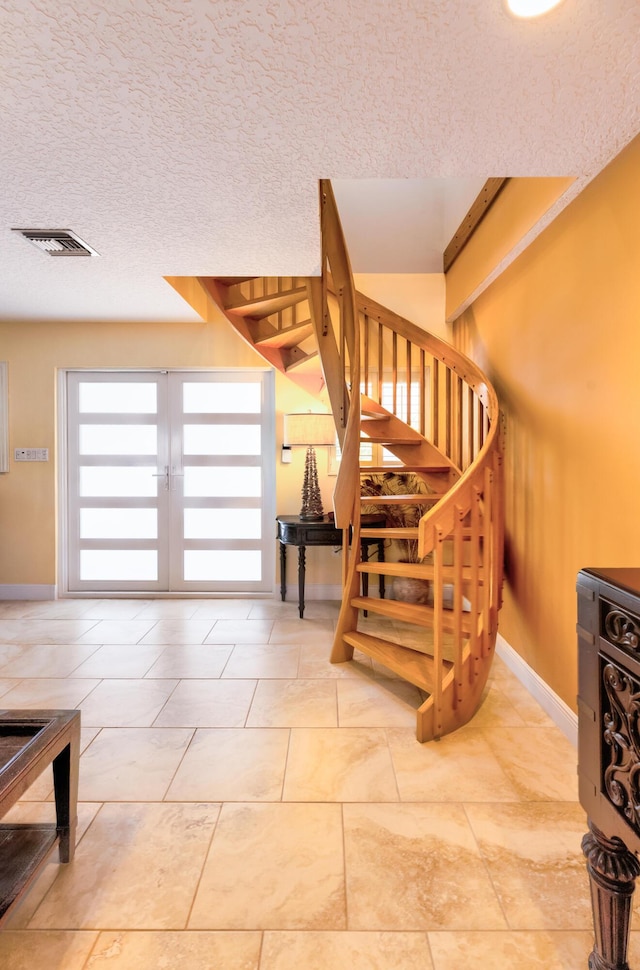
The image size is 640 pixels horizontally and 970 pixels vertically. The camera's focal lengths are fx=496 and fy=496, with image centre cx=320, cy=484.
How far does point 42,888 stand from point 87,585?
346 cm

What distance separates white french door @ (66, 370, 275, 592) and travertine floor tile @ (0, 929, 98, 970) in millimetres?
3274

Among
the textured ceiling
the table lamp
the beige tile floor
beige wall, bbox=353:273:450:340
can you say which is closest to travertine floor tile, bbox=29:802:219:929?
the beige tile floor

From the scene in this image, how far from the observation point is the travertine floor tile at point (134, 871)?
136 centimetres

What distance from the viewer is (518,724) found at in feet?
7.74

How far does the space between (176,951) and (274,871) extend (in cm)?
33

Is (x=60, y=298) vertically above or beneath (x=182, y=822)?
above

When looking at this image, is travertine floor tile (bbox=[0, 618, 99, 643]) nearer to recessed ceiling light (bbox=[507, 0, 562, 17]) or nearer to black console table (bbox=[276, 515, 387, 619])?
black console table (bbox=[276, 515, 387, 619])

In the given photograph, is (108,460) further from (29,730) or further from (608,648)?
(608,648)

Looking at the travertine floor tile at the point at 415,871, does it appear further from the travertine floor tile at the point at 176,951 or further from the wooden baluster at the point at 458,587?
the wooden baluster at the point at 458,587

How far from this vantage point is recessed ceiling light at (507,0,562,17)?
47.8 inches

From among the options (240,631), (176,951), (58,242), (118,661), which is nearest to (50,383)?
(58,242)

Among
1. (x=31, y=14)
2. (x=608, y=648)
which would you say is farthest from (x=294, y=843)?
(x=31, y=14)

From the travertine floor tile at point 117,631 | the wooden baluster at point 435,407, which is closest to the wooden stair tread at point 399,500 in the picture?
the wooden baluster at point 435,407

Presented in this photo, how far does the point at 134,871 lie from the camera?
1507mm
